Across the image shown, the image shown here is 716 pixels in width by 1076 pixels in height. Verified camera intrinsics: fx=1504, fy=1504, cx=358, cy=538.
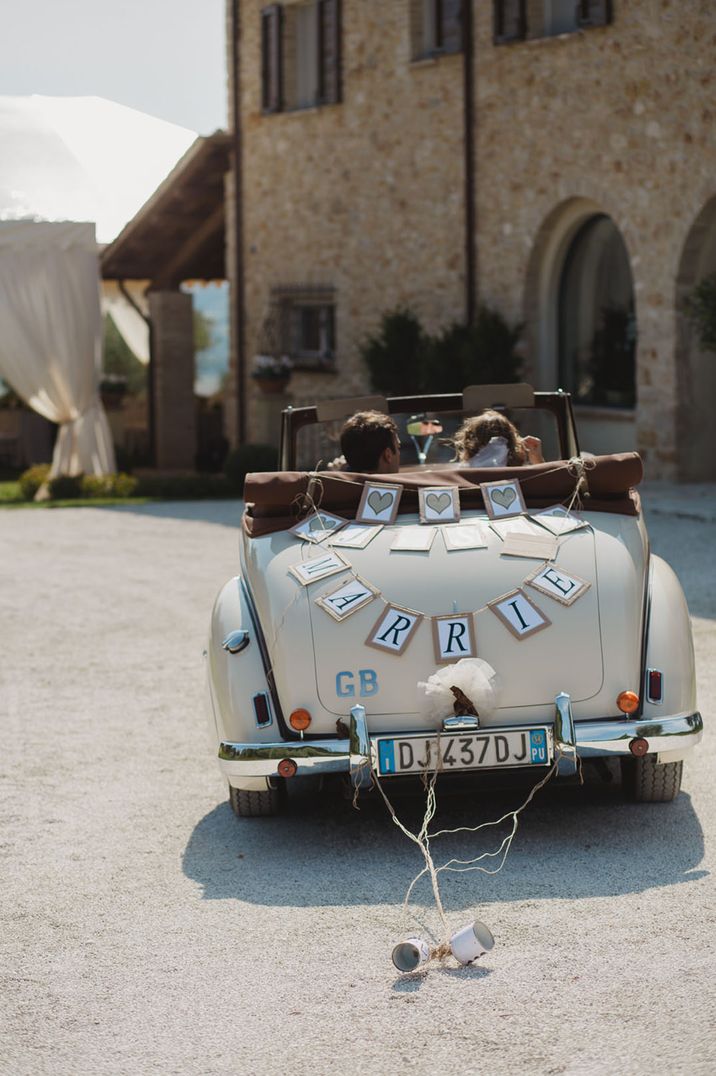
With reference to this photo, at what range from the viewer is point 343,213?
64.3ft

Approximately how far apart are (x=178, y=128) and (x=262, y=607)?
60.0 ft

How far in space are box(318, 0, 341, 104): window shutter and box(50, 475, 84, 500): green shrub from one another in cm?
600

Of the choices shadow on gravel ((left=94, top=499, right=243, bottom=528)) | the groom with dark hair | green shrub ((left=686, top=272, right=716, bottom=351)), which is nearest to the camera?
the groom with dark hair

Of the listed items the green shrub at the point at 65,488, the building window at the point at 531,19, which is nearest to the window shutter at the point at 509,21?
the building window at the point at 531,19

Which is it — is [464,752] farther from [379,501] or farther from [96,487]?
[96,487]

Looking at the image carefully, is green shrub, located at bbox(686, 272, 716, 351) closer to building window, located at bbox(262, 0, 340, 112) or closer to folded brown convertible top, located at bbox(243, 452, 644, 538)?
building window, located at bbox(262, 0, 340, 112)

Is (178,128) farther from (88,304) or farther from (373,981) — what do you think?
(373,981)

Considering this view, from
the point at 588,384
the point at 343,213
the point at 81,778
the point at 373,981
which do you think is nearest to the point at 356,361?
the point at 343,213

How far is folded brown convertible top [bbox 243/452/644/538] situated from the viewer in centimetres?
519

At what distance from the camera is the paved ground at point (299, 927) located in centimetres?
324

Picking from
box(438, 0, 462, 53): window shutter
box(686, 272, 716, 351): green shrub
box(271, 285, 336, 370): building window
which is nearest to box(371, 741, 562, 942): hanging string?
box(686, 272, 716, 351): green shrub

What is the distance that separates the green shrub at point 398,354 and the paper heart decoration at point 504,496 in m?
13.0

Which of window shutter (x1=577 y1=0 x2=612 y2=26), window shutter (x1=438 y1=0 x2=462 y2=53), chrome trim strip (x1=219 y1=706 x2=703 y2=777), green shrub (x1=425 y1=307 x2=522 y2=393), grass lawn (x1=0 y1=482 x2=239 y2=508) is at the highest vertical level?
window shutter (x1=438 y1=0 x2=462 y2=53)

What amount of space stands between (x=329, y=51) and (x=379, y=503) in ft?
52.4
